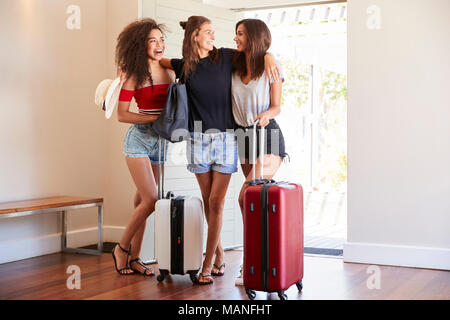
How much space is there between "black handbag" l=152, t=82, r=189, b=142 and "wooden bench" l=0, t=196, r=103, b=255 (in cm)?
124

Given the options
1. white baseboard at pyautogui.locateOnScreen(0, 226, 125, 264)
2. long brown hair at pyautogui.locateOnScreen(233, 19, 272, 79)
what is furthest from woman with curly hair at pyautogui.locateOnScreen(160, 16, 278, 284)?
white baseboard at pyautogui.locateOnScreen(0, 226, 125, 264)

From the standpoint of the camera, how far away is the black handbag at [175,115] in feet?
10.3

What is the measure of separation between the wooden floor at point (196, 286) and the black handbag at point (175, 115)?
0.91 m

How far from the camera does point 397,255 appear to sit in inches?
155

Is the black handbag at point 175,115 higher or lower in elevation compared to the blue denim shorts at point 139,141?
higher

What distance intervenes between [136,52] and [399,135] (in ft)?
6.49

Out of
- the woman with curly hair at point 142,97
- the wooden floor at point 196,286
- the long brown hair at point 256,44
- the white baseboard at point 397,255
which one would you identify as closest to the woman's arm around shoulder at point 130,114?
the woman with curly hair at point 142,97

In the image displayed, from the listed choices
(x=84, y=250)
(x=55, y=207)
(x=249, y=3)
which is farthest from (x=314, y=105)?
(x=55, y=207)

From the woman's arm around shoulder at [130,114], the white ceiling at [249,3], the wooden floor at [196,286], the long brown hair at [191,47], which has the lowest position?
the wooden floor at [196,286]

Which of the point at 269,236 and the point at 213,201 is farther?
the point at 213,201

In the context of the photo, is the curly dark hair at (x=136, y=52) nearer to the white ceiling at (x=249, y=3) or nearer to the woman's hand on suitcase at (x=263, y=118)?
the woman's hand on suitcase at (x=263, y=118)

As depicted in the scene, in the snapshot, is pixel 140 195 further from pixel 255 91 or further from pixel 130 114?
pixel 255 91

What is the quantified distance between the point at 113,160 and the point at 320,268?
218 centimetres

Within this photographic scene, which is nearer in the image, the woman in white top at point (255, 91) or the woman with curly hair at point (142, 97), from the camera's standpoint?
the woman in white top at point (255, 91)
